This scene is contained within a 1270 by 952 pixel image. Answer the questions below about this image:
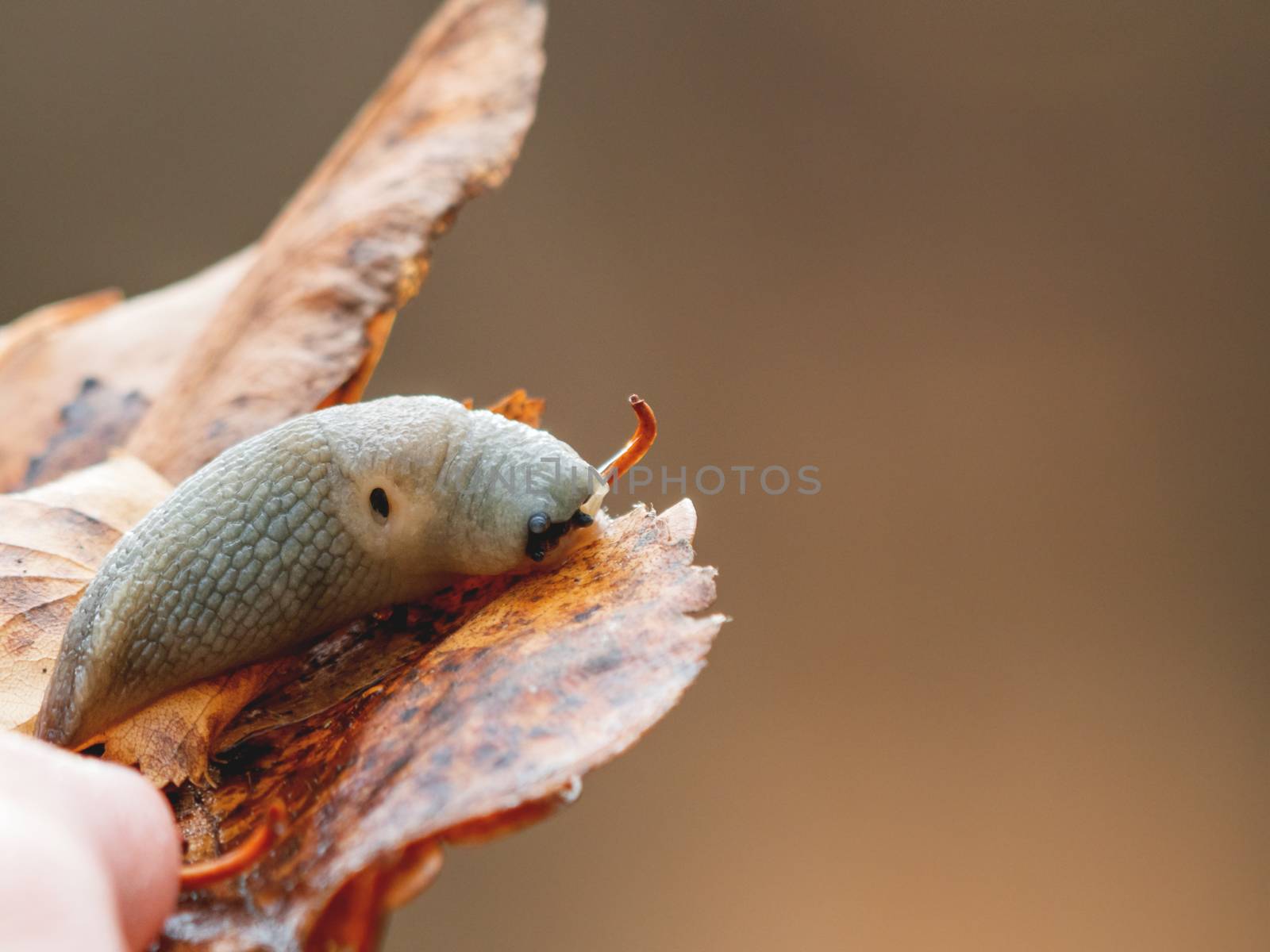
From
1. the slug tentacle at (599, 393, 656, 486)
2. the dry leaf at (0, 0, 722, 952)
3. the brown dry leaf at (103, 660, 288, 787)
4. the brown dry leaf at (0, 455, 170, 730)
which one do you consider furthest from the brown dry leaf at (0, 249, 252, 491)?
the slug tentacle at (599, 393, 656, 486)

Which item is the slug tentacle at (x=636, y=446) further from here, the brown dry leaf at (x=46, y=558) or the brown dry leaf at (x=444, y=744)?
the brown dry leaf at (x=46, y=558)

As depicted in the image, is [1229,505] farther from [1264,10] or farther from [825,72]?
[825,72]

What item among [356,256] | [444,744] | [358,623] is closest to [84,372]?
[356,256]

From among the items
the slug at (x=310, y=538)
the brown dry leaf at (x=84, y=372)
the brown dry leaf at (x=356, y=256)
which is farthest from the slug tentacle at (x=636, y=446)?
the brown dry leaf at (x=84, y=372)

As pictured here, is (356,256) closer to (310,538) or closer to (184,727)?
(310,538)

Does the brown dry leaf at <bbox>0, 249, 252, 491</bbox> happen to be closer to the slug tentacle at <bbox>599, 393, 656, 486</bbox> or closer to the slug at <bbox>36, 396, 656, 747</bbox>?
the slug at <bbox>36, 396, 656, 747</bbox>

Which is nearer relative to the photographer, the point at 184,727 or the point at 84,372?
the point at 184,727
